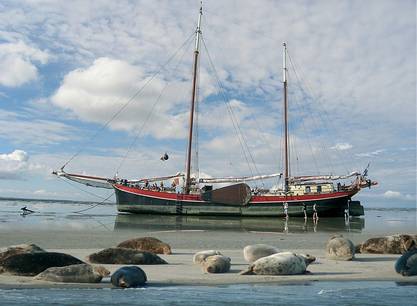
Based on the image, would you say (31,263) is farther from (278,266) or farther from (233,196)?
(233,196)

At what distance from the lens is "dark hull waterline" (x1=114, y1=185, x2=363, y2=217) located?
5373cm

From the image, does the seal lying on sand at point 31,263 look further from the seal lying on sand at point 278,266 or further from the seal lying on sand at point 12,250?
the seal lying on sand at point 278,266

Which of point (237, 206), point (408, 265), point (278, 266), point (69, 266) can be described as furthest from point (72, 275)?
point (237, 206)

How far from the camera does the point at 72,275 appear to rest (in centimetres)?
938

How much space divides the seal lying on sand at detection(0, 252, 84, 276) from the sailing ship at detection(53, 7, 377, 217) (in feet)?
142

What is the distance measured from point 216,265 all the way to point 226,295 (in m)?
2.92

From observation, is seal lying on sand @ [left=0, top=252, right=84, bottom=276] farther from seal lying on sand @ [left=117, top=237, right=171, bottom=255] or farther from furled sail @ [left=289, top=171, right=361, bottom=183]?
furled sail @ [left=289, top=171, right=361, bottom=183]

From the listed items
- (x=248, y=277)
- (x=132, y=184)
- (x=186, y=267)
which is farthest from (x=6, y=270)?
(x=132, y=184)

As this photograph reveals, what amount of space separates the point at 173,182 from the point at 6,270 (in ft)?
159

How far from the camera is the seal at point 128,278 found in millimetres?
8953

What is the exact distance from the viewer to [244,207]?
54.4m

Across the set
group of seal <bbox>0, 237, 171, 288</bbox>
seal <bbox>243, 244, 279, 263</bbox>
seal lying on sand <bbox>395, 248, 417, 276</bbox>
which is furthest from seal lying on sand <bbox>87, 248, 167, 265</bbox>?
seal lying on sand <bbox>395, 248, 417, 276</bbox>

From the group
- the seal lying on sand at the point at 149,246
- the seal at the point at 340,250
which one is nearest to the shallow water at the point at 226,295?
the seal at the point at 340,250

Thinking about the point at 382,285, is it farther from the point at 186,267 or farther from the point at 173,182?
Result: the point at 173,182
